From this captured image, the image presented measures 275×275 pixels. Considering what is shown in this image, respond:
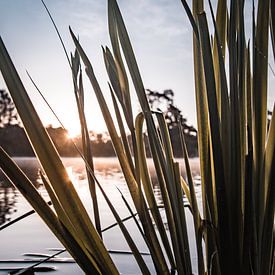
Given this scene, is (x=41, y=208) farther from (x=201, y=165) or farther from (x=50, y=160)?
(x=201, y=165)

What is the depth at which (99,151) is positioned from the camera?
13.0m

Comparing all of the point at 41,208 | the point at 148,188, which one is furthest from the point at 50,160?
the point at 148,188

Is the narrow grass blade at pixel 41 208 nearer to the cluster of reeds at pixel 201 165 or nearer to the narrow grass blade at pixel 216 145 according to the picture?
the cluster of reeds at pixel 201 165

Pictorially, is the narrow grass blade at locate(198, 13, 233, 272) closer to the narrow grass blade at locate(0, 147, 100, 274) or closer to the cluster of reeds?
the cluster of reeds

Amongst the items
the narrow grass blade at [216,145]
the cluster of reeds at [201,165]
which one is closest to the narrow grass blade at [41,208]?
the cluster of reeds at [201,165]

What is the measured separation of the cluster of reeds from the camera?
347mm

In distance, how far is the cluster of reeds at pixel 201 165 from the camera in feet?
1.14

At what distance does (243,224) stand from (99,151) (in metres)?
12.7

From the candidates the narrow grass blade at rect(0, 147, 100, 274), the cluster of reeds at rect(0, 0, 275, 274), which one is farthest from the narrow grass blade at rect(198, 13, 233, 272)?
the narrow grass blade at rect(0, 147, 100, 274)

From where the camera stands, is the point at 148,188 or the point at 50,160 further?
the point at 148,188

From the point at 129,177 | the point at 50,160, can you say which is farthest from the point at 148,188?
the point at 50,160

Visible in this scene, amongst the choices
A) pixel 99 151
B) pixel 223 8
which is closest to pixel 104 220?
pixel 223 8

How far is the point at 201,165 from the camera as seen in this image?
424 millimetres

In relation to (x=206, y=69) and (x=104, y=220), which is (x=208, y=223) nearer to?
(x=206, y=69)
